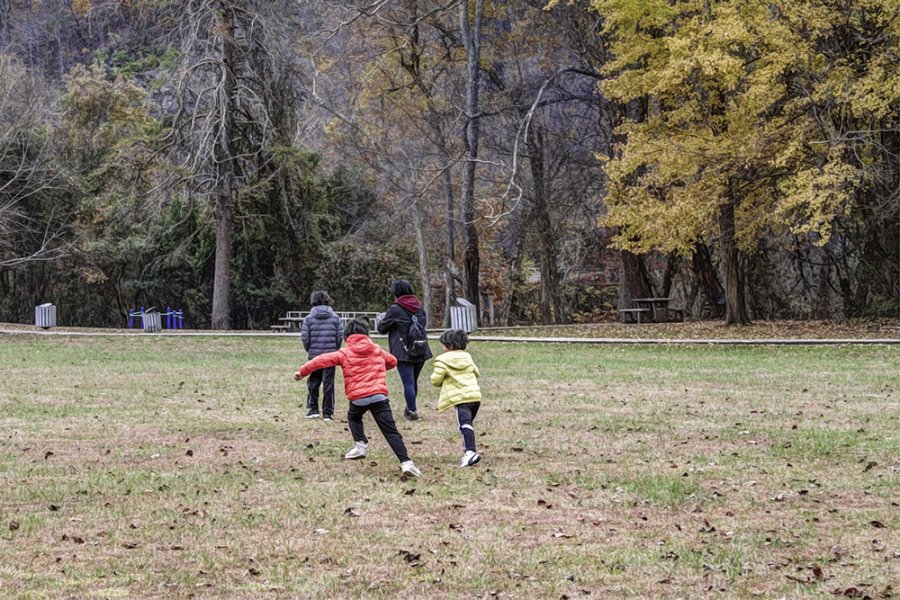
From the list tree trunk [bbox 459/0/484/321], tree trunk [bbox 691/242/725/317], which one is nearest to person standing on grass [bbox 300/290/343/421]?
tree trunk [bbox 459/0/484/321]

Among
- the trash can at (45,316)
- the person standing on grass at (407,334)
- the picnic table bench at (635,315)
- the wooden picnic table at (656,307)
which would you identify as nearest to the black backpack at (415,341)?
the person standing on grass at (407,334)

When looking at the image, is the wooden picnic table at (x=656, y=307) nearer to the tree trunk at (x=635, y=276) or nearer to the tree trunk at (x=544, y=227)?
the tree trunk at (x=635, y=276)

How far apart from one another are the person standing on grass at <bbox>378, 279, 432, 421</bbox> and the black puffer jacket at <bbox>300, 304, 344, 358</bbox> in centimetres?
79

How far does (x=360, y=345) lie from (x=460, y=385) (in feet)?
3.07

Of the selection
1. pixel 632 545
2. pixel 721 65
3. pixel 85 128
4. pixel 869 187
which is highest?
pixel 85 128

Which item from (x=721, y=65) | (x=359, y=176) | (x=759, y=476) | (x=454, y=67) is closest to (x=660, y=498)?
(x=759, y=476)

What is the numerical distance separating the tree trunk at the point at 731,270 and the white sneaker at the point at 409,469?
21.8m

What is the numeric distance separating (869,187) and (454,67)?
1593cm

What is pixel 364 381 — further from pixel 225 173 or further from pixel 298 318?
pixel 225 173

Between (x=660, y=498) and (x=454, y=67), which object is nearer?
(x=660, y=498)

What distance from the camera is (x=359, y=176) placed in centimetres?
4700

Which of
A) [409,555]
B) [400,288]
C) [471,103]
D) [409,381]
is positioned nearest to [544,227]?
[471,103]

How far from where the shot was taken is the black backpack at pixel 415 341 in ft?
41.0

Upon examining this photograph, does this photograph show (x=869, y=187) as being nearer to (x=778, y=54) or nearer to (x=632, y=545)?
(x=778, y=54)
